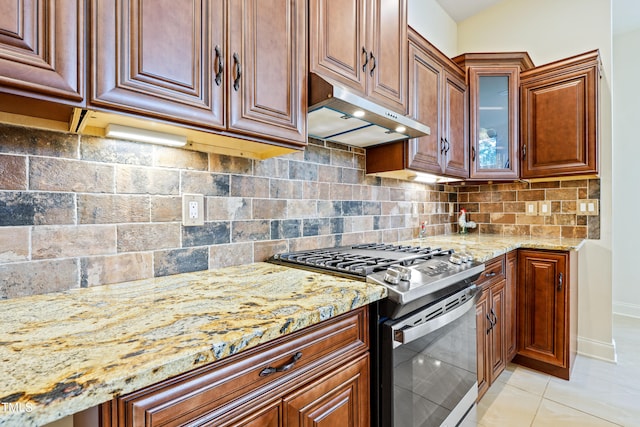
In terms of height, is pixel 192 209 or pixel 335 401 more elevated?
pixel 192 209

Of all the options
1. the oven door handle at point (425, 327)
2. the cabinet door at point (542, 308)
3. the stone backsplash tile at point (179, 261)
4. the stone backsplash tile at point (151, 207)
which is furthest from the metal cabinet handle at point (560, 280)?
the stone backsplash tile at point (179, 261)

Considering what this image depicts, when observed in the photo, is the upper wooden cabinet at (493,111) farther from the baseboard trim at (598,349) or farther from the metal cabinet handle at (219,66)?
the metal cabinet handle at (219,66)

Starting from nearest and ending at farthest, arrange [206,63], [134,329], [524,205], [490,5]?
[134,329] < [206,63] < [524,205] < [490,5]

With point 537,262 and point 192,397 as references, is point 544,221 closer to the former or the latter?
point 537,262

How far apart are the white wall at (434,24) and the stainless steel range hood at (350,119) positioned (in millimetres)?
1371

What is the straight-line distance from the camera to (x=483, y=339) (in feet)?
6.05

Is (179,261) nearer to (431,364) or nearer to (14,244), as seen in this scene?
(14,244)

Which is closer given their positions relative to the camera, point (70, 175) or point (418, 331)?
point (70, 175)

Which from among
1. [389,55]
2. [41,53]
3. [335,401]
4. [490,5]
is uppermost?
[490,5]

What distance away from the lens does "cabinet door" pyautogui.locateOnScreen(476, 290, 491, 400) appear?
1.78 metres

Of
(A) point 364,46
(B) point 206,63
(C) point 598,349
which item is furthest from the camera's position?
(C) point 598,349

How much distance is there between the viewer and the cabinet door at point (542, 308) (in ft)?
7.11

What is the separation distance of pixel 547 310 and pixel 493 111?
5.25 ft

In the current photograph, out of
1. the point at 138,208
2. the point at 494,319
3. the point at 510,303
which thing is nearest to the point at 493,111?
the point at 510,303
